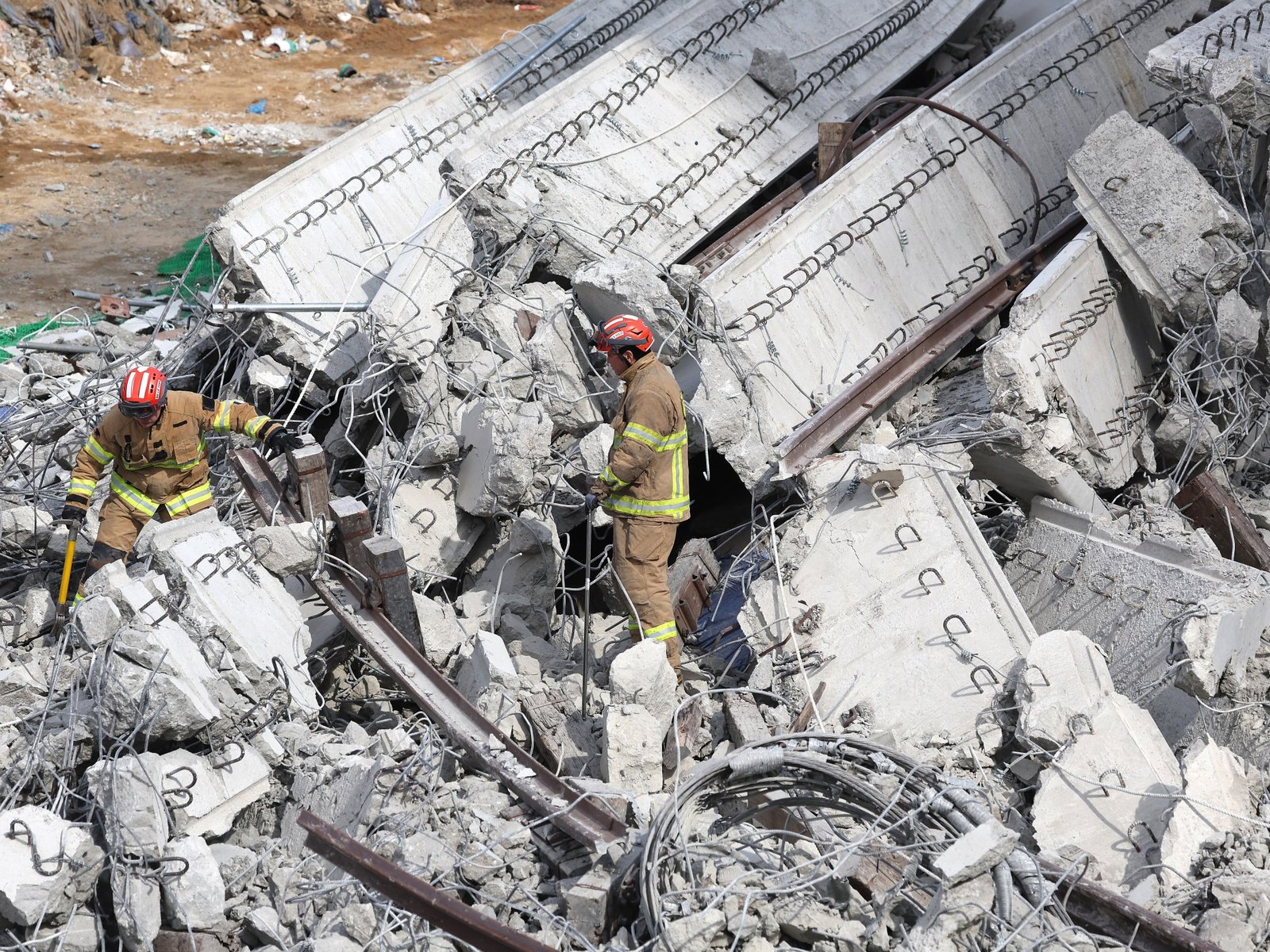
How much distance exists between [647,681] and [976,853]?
1.75 metres

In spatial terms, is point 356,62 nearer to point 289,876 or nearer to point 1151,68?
point 1151,68

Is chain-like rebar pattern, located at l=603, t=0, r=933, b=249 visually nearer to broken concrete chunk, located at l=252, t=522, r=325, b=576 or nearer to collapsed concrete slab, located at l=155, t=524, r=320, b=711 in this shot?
broken concrete chunk, located at l=252, t=522, r=325, b=576

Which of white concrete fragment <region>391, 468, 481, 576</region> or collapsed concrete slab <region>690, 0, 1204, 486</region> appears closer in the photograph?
white concrete fragment <region>391, 468, 481, 576</region>

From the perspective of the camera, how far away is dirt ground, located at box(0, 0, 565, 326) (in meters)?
10.9

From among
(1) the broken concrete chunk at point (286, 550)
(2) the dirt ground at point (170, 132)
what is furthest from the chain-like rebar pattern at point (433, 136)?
(2) the dirt ground at point (170, 132)

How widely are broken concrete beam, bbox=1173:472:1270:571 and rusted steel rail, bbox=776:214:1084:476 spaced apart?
5.21ft

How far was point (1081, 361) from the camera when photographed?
680cm

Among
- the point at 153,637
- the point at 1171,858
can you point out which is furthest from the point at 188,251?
the point at 1171,858

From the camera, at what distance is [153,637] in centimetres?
472

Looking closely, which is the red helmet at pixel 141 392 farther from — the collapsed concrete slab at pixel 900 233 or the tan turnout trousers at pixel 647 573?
the collapsed concrete slab at pixel 900 233

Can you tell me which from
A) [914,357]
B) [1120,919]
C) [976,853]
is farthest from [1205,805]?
[914,357]

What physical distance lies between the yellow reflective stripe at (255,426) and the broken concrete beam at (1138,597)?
3863 mm

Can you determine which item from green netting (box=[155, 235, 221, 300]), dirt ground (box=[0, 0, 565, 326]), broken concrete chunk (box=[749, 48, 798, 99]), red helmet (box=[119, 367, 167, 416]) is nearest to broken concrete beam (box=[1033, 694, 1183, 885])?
red helmet (box=[119, 367, 167, 416])

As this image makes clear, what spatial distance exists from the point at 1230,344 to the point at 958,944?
14.7 ft
